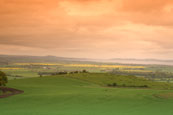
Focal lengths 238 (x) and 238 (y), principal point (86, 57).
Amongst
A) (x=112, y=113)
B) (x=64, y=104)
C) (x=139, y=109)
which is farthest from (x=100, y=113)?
(x=64, y=104)

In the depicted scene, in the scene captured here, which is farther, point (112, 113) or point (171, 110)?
point (171, 110)

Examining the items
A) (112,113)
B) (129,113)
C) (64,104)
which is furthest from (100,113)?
(64,104)

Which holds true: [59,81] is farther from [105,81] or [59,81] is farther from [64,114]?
[64,114]

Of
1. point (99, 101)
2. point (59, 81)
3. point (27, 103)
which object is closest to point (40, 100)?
point (27, 103)

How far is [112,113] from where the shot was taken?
36.5 metres

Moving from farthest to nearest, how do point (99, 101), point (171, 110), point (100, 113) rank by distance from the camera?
point (99, 101) → point (171, 110) → point (100, 113)

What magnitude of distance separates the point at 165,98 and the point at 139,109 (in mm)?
13756

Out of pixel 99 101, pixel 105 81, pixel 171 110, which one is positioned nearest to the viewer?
pixel 171 110

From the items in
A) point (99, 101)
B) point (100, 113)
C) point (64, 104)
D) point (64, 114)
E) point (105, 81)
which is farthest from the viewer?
point (105, 81)

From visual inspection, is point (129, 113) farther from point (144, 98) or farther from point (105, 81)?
point (105, 81)

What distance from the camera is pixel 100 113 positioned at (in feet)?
121

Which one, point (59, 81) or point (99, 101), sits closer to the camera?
point (99, 101)

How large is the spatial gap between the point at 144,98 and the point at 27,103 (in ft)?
80.7

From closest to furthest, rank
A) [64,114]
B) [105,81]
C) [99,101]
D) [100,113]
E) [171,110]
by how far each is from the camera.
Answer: [64,114] < [100,113] < [171,110] < [99,101] < [105,81]
